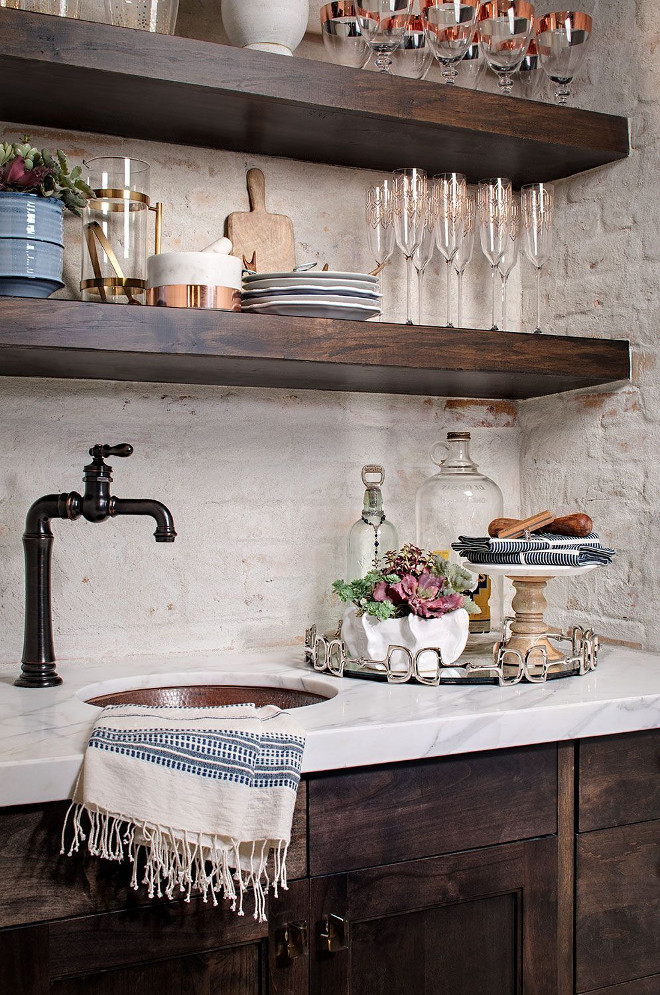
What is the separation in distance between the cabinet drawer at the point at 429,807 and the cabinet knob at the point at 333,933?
0.21ft

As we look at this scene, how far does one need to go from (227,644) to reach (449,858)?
2.21ft

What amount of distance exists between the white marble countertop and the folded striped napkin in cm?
20

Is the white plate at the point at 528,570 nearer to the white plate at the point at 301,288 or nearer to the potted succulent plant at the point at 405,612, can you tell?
the potted succulent plant at the point at 405,612

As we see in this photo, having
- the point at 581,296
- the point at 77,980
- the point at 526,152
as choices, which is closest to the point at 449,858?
the point at 77,980

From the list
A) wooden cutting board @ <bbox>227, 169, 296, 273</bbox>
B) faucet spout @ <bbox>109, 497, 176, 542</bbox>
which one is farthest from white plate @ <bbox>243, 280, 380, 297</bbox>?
faucet spout @ <bbox>109, 497, 176, 542</bbox>

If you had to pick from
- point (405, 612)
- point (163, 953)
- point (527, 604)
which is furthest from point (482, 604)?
point (163, 953)

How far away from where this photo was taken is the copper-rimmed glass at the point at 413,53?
5.64 feet

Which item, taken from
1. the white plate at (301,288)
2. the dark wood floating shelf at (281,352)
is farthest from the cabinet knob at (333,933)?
the white plate at (301,288)

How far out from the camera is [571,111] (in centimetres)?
179

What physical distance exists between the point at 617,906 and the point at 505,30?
1.54 metres

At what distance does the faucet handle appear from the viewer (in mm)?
1497

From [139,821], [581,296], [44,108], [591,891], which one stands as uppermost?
[44,108]

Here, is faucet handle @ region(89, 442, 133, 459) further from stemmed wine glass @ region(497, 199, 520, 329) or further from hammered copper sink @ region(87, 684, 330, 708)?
stemmed wine glass @ region(497, 199, 520, 329)

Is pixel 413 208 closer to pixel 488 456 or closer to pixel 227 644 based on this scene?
pixel 488 456
